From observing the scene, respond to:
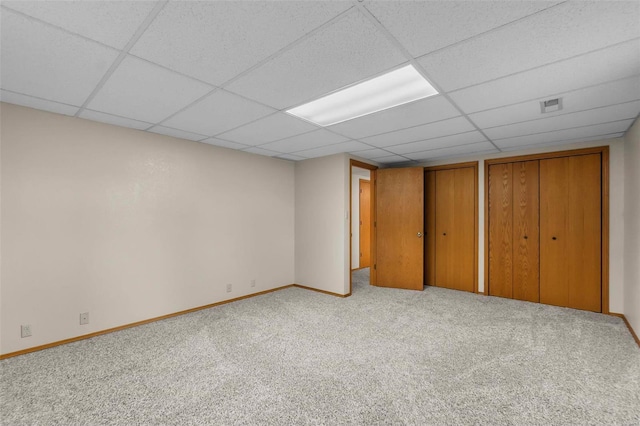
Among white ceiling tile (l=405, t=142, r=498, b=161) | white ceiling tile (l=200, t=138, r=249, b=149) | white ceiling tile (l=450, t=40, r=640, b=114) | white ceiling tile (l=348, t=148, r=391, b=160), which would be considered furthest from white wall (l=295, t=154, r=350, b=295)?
white ceiling tile (l=450, t=40, r=640, b=114)

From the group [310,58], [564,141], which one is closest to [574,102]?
[564,141]

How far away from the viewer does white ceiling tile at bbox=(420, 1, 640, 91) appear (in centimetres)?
137

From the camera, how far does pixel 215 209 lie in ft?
13.7

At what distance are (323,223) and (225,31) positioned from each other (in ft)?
11.7

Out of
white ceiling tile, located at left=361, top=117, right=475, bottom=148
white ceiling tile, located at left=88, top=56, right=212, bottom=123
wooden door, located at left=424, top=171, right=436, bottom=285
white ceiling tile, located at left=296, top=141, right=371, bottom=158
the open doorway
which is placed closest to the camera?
white ceiling tile, located at left=88, top=56, right=212, bottom=123

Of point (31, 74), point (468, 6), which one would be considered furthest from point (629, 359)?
point (31, 74)

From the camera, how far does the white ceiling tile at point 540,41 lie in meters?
1.37

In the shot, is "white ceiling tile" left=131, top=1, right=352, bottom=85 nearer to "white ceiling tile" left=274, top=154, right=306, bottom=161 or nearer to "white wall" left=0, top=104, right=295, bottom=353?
"white wall" left=0, top=104, right=295, bottom=353

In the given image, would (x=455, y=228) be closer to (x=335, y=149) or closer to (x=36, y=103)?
(x=335, y=149)

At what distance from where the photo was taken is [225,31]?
60.8 inches

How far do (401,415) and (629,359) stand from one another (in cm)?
236

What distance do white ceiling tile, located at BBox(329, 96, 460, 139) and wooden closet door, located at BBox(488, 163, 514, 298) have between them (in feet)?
7.70

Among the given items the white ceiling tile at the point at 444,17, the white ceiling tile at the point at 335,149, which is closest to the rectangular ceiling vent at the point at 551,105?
the white ceiling tile at the point at 444,17

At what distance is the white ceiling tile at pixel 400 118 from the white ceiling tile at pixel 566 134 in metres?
1.55
